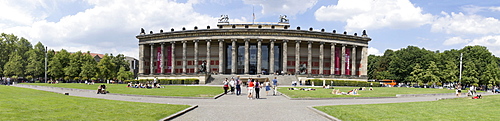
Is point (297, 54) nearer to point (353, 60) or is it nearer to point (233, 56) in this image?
point (233, 56)

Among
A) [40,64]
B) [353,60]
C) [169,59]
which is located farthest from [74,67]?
[353,60]

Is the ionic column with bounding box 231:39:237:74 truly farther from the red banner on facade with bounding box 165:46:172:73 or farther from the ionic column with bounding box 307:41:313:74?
the ionic column with bounding box 307:41:313:74

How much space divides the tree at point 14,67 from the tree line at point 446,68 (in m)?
96.4

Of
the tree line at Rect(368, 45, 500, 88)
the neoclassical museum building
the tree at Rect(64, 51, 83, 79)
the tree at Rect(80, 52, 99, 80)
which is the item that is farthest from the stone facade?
the tree at Rect(64, 51, 83, 79)

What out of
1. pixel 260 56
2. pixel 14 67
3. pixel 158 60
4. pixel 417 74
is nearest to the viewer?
pixel 14 67

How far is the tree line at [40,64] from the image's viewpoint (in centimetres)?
8119

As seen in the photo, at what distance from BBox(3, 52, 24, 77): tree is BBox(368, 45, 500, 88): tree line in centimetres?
9639

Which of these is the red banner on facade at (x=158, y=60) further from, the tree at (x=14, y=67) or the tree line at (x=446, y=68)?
the tree line at (x=446, y=68)

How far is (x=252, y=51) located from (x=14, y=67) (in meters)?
57.4

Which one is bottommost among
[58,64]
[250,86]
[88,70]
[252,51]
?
[250,86]

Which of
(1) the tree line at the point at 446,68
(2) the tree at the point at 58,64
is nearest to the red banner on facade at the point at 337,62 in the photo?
(1) the tree line at the point at 446,68

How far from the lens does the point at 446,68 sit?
277ft

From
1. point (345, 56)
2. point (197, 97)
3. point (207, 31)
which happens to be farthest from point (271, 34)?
point (197, 97)

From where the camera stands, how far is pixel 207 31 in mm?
80250
